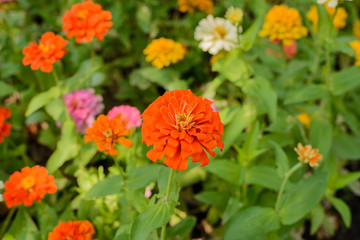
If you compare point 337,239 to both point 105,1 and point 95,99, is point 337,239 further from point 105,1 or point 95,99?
point 105,1

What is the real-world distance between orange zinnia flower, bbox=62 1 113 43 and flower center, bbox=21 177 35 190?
0.54 m

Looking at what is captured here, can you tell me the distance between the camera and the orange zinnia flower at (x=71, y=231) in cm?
109

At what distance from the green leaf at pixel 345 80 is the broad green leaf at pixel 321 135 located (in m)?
0.14

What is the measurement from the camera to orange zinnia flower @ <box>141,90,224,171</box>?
0.77 metres

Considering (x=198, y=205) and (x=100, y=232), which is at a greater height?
(x=100, y=232)

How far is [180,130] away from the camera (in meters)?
0.80

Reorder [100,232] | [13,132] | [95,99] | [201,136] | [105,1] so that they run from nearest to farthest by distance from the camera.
A: 1. [201,136]
2. [100,232]
3. [95,99]
4. [13,132]
5. [105,1]

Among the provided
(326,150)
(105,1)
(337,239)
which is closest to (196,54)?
(105,1)

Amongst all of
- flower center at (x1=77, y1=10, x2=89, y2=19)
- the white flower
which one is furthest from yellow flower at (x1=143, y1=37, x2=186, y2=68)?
flower center at (x1=77, y1=10, x2=89, y2=19)

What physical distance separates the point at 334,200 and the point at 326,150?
20cm

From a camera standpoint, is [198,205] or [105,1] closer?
[198,205]

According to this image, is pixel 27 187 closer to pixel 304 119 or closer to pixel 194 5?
pixel 304 119

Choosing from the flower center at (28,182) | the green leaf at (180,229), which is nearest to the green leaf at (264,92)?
the green leaf at (180,229)

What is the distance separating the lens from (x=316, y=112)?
5.41 ft
